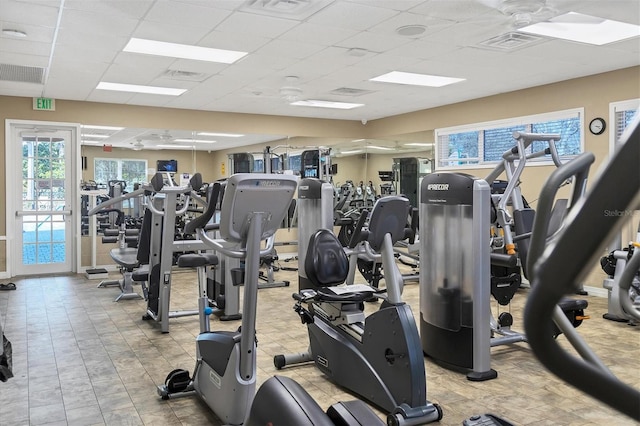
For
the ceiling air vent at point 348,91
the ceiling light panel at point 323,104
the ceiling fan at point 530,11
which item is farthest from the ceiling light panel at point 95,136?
the ceiling fan at point 530,11

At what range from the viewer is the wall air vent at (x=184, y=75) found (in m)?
6.20

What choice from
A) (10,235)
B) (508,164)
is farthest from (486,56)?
(10,235)

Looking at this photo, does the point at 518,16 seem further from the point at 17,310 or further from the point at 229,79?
the point at 17,310

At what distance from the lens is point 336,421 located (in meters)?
1.81

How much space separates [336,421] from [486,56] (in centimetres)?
475

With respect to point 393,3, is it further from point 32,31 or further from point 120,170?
point 120,170

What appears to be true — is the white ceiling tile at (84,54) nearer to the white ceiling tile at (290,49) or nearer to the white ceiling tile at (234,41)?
the white ceiling tile at (234,41)

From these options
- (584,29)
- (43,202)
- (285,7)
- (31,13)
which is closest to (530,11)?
(584,29)

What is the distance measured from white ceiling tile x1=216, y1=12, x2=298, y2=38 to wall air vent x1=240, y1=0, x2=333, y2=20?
0.40ft

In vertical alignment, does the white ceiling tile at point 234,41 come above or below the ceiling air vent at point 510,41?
below

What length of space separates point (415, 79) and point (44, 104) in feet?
17.9

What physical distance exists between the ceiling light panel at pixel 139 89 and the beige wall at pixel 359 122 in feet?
4.01

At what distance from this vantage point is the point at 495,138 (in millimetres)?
8047

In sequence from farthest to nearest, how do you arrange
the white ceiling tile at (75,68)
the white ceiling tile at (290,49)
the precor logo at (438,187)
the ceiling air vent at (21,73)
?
1. the ceiling air vent at (21,73)
2. the white ceiling tile at (75,68)
3. the white ceiling tile at (290,49)
4. the precor logo at (438,187)
